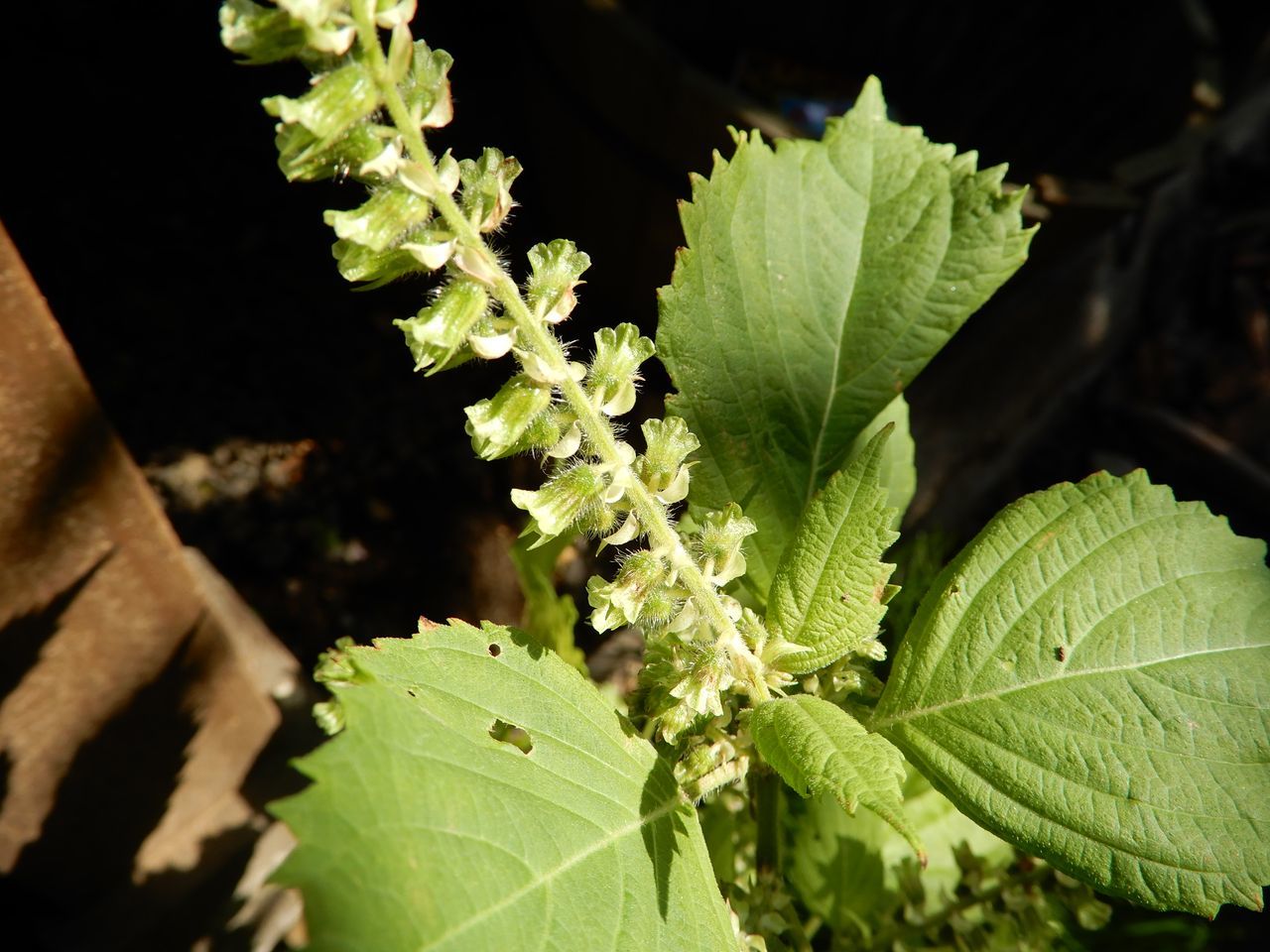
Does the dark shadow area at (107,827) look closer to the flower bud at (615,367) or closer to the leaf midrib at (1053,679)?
the flower bud at (615,367)

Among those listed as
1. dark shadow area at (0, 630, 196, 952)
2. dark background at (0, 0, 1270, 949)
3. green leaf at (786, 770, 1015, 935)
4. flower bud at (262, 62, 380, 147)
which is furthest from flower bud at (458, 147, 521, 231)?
dark background at (0, 0, 1270, 949)

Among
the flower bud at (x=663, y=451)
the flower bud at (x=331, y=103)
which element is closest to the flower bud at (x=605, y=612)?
the flower bud at (x=663, y=451)

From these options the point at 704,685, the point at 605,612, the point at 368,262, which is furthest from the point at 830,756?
the point at 368,262

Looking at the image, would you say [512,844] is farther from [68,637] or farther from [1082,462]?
[1082,462]

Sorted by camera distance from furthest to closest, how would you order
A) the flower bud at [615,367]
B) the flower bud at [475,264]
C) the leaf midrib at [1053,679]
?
the leaf midrib at [1053,679] < the flower bud at [615,367] < the flower bud at [475,264]

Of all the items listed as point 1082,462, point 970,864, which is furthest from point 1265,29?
point 970,864

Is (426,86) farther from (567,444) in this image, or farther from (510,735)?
(510,735)
